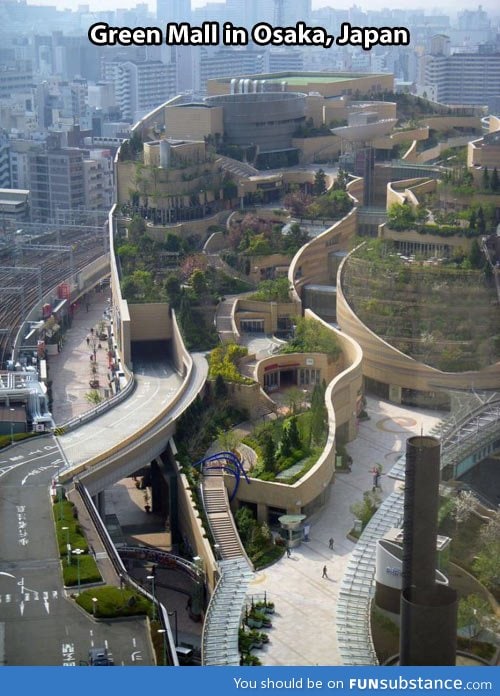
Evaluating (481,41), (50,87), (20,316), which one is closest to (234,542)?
(20,316)

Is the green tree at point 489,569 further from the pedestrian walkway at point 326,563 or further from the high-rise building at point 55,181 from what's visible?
the high-rise building at point 55,181

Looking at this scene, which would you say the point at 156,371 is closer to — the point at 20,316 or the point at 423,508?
the point at 20,316

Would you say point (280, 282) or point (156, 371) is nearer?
point (156, 371)

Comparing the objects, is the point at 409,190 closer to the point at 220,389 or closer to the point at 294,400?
the point at 294,400

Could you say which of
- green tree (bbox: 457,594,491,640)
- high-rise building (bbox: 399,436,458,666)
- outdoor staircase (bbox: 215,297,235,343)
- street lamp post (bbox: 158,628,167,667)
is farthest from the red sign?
high-rise building (bbox: 399,436,458,666)

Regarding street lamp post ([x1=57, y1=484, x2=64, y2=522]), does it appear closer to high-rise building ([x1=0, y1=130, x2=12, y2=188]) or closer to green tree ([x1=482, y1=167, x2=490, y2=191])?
green tree ([x1=482, y1=167, x2=490, y2=191])

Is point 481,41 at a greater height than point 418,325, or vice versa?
point 481,41
